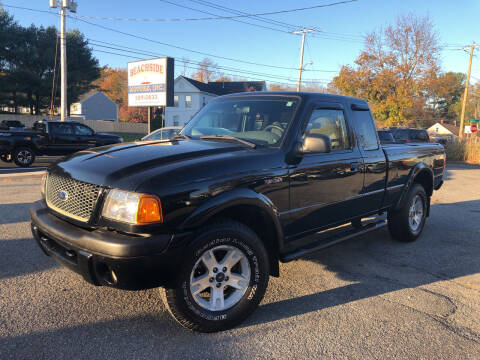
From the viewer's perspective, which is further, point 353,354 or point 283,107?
point 283,107

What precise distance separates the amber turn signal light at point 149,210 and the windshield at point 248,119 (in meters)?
1.33

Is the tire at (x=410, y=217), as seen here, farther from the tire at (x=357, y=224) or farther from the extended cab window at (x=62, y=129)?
the extended cab window at (x=62, y=129)

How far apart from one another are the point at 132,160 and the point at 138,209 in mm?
576

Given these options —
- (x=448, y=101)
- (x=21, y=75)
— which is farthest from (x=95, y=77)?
(x=448, y=101)

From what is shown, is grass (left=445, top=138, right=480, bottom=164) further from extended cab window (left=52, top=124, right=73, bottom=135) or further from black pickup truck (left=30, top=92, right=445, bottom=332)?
black pickup truck (left=30, top=92, right=445, bottom=332)

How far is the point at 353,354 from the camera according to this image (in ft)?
9.04

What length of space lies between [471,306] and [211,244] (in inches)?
106

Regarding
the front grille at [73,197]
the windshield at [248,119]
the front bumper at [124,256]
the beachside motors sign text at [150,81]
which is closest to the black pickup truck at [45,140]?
the beachside motors sign text at [150,81]

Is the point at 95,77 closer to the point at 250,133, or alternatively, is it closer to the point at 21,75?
the point at 21,75

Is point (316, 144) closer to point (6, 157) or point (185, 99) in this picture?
point (6, 157)

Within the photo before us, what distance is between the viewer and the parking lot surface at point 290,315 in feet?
9.03

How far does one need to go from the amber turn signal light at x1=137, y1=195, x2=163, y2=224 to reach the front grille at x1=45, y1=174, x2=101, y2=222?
0.41m

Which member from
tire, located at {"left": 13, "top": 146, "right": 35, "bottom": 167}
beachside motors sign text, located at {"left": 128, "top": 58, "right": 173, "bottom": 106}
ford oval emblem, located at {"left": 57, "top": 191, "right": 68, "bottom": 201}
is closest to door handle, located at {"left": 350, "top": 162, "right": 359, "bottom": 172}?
ford oval emblem, located at {"left": 57, "top": 191, "right": 68, "bottom": 201}

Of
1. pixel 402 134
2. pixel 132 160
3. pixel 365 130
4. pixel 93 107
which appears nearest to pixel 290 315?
pixel 132 160
